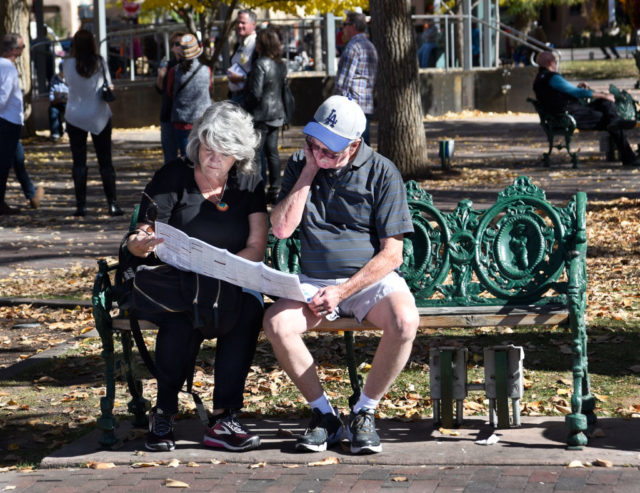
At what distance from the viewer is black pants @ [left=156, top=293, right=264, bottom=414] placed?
495cm

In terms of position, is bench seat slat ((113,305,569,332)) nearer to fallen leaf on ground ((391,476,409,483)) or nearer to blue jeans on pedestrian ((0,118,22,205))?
fallen leaf on ground ((391,476,409,483))

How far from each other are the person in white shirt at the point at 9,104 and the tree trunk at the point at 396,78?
13.9 ft

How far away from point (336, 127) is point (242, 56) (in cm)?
776

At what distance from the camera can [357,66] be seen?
1240cm

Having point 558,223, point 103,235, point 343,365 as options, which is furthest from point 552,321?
point 103,235

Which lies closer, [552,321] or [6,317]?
[552,321]

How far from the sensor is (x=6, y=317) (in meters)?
7.91

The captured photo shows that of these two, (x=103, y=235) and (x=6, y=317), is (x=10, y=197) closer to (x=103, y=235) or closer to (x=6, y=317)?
(x=103, y=235)

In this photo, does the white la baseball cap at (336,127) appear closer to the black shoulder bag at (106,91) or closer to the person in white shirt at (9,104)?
the black shoulder bag at (106,91)


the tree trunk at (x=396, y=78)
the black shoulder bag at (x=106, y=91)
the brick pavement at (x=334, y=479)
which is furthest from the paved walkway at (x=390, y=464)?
the tree trunk at (x=396, y=78)

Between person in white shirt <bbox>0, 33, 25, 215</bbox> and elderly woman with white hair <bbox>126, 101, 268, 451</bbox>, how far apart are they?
699 cm

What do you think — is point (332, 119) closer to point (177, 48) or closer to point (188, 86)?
point (188, 86)

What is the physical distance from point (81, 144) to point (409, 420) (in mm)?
7114

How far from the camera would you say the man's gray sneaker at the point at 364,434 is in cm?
477
